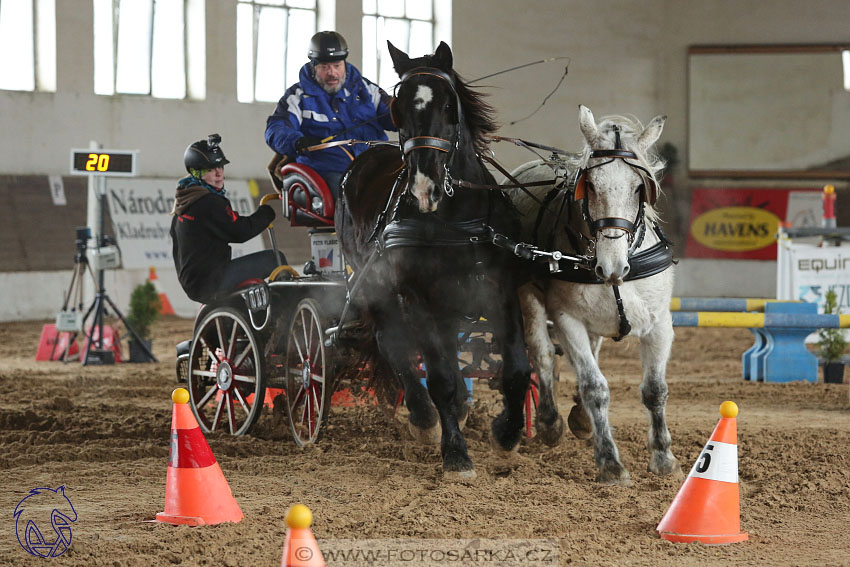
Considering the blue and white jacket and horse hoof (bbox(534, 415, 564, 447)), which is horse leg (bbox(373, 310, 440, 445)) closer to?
horse hoof (bbox(534, 415, 564, 447))

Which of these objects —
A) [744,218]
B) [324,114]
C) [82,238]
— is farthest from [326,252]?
[744,218]

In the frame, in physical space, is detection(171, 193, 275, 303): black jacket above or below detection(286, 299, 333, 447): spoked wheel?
above

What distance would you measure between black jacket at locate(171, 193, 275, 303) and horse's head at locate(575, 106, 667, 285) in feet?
8.33

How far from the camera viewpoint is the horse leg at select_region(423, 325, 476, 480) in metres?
4.65

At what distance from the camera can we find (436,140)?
4.25m

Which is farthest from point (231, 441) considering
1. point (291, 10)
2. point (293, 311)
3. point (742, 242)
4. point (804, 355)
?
point (742, 242)

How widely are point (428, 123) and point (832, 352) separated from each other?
232 inches

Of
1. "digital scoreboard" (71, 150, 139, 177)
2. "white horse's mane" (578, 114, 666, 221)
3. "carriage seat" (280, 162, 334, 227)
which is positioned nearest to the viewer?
"white horse's mane" (578, 114, 666, 221)

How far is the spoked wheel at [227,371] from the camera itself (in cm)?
597

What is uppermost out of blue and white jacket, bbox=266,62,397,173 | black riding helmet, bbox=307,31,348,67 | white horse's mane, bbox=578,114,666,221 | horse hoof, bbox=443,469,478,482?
black riding helmet, bbox=307,31,348,67

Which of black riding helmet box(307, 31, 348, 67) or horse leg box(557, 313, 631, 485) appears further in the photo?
black riding helmet box(307, 31, 348, 67)

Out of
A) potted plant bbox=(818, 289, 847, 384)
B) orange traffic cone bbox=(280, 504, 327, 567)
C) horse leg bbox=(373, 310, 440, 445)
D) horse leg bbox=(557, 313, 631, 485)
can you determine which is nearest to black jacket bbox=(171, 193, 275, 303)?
horse leg bbox=(373, 310, 440, 445)

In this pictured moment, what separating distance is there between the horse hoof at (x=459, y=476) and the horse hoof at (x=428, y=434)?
368 millimetres

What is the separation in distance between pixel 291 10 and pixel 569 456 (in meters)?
13.4
